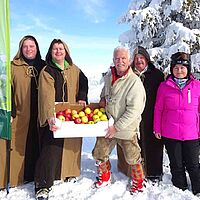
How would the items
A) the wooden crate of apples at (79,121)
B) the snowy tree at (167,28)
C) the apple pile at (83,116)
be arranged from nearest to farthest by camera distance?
the wooden crate of apples at (79,121) < the apple pile at (83,116) < the snowy tree at (167,28)

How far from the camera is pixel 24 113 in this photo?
14.8 ft

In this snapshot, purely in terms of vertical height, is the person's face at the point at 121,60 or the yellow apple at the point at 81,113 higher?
the person's face at the point at 121,60

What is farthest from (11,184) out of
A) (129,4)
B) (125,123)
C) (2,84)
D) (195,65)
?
(129,4)

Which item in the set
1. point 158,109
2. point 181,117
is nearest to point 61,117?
point 158,109

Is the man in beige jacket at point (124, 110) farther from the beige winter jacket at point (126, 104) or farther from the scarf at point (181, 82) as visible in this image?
the scarf at point (181, 82)

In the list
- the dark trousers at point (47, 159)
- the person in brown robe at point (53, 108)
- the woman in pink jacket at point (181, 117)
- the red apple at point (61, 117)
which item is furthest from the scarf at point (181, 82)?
the dark trousers at point (47, 159)

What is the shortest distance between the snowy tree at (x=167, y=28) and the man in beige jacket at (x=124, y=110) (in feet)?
13.8

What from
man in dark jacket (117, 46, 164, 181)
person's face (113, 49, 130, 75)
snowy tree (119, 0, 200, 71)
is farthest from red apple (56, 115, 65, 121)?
snowy tree (119, 0, 200, 71)

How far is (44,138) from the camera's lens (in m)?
4.37

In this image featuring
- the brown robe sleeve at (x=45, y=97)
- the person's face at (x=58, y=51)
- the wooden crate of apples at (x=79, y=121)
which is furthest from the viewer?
the person's face at (x=58, y=51)

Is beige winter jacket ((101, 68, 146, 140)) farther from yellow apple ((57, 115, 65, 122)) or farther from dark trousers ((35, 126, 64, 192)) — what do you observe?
dark trousers ((35, 126, 64, 192))

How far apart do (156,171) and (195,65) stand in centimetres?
397

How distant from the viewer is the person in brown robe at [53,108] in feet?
13.7

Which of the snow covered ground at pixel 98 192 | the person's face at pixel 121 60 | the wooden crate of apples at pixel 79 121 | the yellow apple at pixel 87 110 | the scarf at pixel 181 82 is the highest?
the person's face at pixel 121 60
